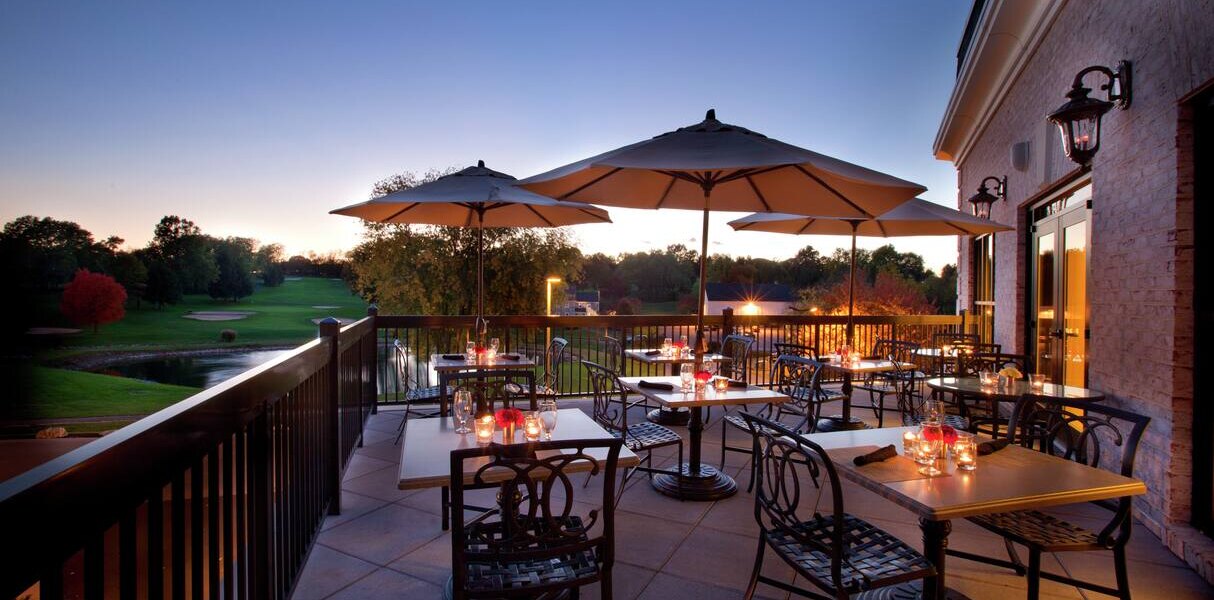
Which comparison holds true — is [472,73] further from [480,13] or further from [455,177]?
[455,177]

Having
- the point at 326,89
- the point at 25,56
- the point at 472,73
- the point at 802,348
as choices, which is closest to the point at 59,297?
the point at 25,56

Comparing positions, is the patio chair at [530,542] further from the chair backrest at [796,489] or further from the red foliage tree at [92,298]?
the red foliage tree at [92,298]

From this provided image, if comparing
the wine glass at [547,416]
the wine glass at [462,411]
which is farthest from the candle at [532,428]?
the wine glass at [462,411]

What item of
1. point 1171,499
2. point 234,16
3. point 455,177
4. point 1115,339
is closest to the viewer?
point 1171,499

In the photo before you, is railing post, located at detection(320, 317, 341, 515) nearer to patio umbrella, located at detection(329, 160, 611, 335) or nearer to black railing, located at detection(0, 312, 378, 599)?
black railing, located at detection(0, 312, 378, 599)

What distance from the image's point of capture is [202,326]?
3600 cm

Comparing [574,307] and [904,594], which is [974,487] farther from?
[574,307]

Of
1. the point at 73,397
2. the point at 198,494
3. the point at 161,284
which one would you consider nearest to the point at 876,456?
the point at 198,494

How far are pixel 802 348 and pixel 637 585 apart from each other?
3.69 meters

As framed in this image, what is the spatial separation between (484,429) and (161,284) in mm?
36039

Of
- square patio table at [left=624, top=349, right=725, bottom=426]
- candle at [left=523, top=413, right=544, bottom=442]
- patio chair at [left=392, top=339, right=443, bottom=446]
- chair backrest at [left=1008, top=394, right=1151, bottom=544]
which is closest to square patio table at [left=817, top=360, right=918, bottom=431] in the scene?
square patio table at [left=624, top=349, right=725, bottom=426]

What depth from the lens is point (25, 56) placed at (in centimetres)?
3184

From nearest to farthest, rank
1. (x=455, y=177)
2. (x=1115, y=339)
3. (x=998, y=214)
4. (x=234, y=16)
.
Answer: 1. (x=1115, y=339)
2. (x=455, y=177)
3. (x=998, y=214)
4. (x=234, y=16)

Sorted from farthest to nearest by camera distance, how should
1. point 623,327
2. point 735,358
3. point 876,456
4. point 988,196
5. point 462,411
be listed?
point 988,196
point 623,327
point 735,358
point 462,411
point 876,456
